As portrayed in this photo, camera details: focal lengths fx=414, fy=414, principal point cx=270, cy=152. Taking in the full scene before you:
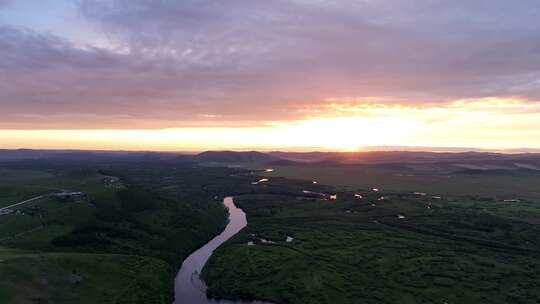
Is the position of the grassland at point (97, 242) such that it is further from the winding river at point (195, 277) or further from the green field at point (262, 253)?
the winding river at point (195, 277)

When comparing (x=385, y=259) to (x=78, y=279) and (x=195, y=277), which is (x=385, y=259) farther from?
(x=78, y=279)

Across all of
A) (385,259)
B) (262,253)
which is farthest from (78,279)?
(385,259)

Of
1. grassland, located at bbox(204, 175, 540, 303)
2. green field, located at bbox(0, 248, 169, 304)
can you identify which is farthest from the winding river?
green field, located at bbox(0, 248, 169, 304)

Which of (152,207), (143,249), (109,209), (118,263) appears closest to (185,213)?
(152,207)

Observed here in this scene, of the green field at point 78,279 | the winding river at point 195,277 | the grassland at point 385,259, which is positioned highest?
the green field at point 78,279

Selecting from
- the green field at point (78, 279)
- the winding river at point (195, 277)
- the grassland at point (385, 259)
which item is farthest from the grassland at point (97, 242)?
the grassland at point (385, 259)

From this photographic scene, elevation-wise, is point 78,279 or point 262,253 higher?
point 78,279

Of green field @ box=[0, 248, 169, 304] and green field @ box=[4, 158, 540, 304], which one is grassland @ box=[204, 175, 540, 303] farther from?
green field @ box=[0, 248, 169, 304]

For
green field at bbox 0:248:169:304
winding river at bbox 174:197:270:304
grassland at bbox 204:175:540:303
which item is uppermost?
green field at bbox 0:248:169:304
